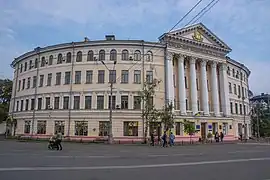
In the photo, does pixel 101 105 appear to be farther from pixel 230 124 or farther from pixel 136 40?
pixel 230 124

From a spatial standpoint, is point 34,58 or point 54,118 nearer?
point 54,118

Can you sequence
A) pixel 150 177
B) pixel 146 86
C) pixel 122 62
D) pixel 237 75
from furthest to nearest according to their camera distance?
1. pixel 237 75
2. pixel 122 62
3. pixel 146 86
4. pixel 150 177

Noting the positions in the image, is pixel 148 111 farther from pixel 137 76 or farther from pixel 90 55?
pixel 90 55

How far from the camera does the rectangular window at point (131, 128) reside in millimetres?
39875

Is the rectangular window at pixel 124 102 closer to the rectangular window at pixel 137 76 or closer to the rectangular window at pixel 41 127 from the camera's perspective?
the rectangular window at pixel 137 76

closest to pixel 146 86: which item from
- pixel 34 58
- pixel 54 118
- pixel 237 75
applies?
pixel 54 118

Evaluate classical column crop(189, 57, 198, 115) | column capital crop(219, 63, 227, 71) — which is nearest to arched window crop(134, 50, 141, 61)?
classical column crop(189, 57, 198, 115)

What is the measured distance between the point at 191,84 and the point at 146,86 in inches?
421

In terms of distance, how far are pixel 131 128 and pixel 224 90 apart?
21488mm

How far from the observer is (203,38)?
4838cm

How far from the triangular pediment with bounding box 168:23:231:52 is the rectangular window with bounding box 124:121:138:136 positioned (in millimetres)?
16643

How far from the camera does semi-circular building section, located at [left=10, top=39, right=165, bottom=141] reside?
39969 mm

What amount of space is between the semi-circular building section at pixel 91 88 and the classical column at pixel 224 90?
560 inches

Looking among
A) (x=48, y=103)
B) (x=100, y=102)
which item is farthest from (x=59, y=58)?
(x=100, y=102)
